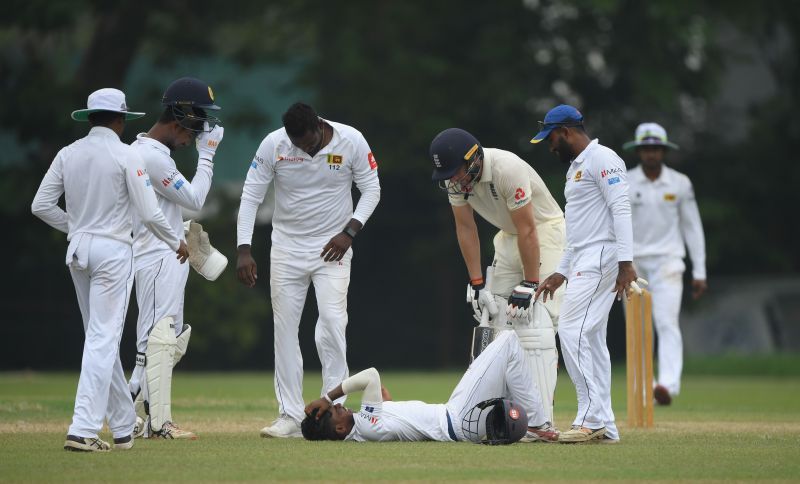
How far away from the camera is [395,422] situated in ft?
29.0

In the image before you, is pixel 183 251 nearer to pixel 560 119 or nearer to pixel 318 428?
pixel 318 428

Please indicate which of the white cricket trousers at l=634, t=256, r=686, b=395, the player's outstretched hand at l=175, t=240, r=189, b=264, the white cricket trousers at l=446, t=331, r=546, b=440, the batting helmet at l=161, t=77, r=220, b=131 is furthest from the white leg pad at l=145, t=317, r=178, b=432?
the white cricket trousers at l=634, t=256, r=686, b=395

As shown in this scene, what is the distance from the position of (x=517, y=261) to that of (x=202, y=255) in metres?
2.06

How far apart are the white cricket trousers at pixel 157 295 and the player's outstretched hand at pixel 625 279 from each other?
107 inches

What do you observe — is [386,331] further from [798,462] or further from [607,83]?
[798,462]

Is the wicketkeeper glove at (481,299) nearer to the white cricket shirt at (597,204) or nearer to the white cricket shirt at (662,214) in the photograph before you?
the white cricket shirt at (597,204)

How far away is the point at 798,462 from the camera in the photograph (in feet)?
25.8

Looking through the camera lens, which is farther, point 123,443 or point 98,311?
point 123,443

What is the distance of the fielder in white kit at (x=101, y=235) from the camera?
8133mm

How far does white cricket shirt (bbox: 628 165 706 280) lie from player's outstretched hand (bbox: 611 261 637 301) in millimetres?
4659

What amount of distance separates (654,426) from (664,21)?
15.2 metres

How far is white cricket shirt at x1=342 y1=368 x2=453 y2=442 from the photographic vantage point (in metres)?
8.83

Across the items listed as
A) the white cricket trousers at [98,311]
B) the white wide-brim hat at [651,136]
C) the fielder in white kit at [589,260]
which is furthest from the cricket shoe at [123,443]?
the white wide-brim hat at [651,136]

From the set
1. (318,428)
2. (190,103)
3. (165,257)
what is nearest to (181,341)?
(165,257)
